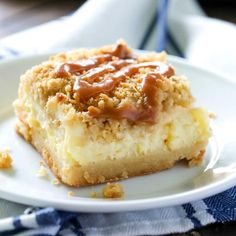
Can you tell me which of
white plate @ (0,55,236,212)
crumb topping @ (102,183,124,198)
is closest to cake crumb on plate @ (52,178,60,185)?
white plate @ (0,55,236,212)

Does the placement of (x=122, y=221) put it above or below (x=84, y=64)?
below

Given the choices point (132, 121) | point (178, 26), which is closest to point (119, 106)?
point (132, 121)

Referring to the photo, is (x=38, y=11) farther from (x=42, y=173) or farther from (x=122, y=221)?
(x=122, y=221)

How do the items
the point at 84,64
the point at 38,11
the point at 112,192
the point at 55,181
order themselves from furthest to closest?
→ the point at 38,11, the point at 84,64, the point at 55,181, the point at 112,192

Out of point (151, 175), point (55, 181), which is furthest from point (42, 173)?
point (151, 175)

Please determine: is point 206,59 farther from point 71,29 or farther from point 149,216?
point 149,216

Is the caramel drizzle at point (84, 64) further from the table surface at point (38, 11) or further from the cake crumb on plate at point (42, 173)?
the table surface at point (38, 11)
